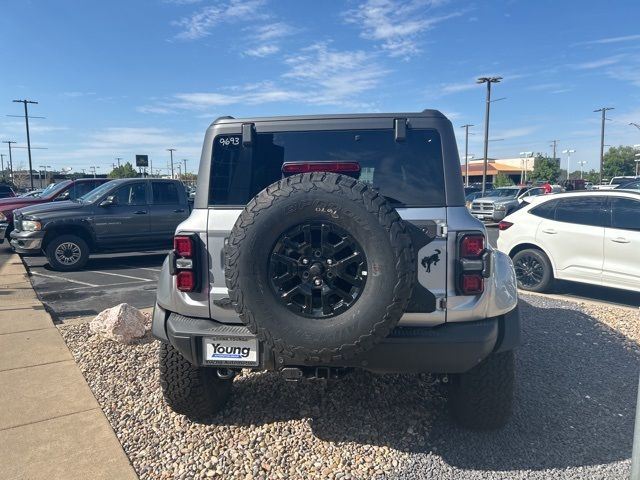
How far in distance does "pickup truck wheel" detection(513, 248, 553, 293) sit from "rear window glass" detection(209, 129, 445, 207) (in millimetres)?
5227

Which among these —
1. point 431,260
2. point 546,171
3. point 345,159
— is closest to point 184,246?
point 345,159

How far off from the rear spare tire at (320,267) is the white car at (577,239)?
18.1 ft

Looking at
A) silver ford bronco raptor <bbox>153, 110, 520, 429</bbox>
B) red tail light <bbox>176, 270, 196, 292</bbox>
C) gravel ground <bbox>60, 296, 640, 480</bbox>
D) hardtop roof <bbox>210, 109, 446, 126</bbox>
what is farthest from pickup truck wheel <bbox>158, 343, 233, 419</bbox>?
hardtop roof <bbox>210, 109, 446, 126</bbox>

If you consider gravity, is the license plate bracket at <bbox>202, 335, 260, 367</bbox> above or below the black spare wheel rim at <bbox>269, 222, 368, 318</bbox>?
below

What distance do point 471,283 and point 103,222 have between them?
871 centimetres

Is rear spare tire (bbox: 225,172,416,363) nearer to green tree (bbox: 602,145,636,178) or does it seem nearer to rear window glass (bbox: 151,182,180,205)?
rear window glass (bbox: 151,182,180,205)

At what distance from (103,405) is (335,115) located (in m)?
2.66

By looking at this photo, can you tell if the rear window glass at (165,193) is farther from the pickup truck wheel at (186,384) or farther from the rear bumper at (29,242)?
the pickup truck wheel at (186,384)

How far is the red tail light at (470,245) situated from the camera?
8.51 ft

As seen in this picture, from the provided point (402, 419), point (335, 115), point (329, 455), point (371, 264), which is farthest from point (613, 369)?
point (335, 115)

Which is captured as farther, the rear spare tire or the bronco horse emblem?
the bronco horse emblem

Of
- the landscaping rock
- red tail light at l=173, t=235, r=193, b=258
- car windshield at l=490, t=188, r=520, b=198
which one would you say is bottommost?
the landscaping rock

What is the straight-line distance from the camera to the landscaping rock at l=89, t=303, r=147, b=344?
15.3ft

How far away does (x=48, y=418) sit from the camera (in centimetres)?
328
